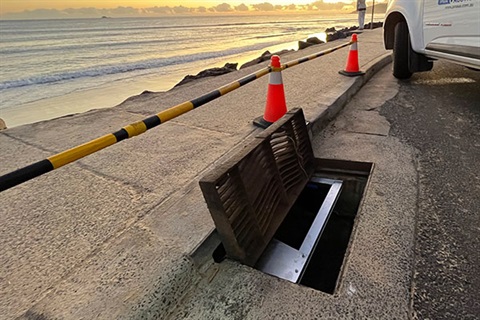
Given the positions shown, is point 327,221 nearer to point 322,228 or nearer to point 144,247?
point 322,228

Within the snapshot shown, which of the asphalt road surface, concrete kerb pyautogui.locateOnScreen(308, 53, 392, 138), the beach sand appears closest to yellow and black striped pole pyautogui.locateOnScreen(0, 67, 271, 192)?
concrete kerb pyautogui.locateOnScreen(308, 53, 392, 138)

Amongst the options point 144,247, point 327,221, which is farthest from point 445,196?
point 144,247

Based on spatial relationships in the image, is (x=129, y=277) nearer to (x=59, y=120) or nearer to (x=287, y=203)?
(x=287, y=203)

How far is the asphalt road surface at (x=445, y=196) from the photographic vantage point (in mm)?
1526

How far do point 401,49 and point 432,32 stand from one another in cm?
111

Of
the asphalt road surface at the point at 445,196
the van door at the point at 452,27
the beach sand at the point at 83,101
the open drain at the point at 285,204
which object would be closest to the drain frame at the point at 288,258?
the open drain at the point at 285,204

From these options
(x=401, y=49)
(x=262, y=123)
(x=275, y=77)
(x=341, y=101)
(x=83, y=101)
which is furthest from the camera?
(x=83, y=101)

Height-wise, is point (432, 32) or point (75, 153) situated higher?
point (75, 153)

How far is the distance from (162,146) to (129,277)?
2026 mm

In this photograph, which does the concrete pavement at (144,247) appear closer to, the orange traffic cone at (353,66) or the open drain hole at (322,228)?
the open drain hole at (322,228)

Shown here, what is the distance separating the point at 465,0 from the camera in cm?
309

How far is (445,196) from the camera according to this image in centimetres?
226

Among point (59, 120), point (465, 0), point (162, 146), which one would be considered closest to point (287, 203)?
point (162, 146)

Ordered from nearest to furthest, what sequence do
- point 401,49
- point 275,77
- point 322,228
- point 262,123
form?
1. point 322,228
2. point 275,77
3. point 262,123
4. point 401,49
